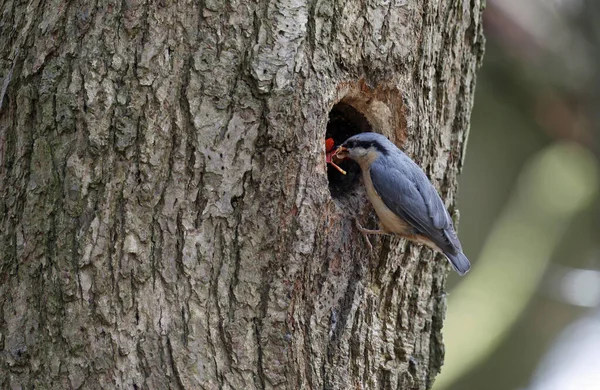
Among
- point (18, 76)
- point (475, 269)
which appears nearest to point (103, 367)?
point (18, 76)

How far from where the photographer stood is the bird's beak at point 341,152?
3.80m

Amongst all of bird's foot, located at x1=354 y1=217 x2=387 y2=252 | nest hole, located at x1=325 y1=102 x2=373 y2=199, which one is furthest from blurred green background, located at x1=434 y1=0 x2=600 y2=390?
bird's foot, located at x1=354 y1=217 x2=387 y2=252

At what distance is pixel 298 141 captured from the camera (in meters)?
2.99

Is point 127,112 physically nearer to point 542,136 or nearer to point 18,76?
point 18,76

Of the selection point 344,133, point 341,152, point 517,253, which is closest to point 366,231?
point 341,152

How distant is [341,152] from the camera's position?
12.7 ft

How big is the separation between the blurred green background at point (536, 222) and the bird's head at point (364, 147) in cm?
A: 204

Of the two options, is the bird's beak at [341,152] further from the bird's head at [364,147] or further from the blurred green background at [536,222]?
the blurred green background at [536,222]

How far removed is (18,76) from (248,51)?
2.81 feet

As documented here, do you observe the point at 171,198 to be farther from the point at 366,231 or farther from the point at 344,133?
the point at 344,133

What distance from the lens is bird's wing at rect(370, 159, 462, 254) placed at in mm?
3475

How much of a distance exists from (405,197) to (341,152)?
1.39 feet

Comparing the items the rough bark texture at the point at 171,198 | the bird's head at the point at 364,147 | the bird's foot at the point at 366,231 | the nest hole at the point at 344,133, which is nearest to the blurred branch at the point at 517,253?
the nest hole at the point at 344,133

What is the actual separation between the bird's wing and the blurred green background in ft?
6.48
